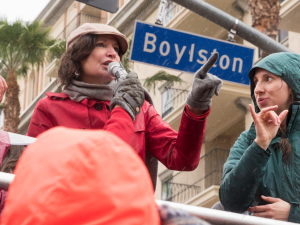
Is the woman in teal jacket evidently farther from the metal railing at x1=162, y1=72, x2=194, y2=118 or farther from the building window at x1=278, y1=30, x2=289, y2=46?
the metal railing at x1=162, y1=72, x2=194, y2=118

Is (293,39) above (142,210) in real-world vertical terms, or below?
above

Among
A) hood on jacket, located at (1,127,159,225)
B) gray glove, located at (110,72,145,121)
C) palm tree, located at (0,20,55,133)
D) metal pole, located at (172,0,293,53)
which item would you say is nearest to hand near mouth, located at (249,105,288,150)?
gray glove, located at (110,72,145,121)

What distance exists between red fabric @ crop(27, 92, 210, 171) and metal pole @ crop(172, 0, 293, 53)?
112 inches

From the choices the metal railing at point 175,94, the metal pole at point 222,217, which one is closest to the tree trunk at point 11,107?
the metal railing at point 175,94

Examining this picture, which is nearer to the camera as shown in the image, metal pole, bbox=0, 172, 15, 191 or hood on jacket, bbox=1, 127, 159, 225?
hood on jacket, bbox=1, 127, 159, 225

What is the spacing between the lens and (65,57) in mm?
3350

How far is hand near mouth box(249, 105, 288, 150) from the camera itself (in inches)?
114

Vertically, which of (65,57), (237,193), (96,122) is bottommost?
(237,193)

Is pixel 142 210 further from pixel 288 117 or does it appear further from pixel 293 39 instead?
pixel 293 39

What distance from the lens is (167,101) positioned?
19.6m

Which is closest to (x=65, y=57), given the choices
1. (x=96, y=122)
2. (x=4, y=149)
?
(x=96, y=122)

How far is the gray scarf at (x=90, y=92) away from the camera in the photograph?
Result: 3.12 m

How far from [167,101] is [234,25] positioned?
13.7 m

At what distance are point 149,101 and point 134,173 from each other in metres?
2.11
